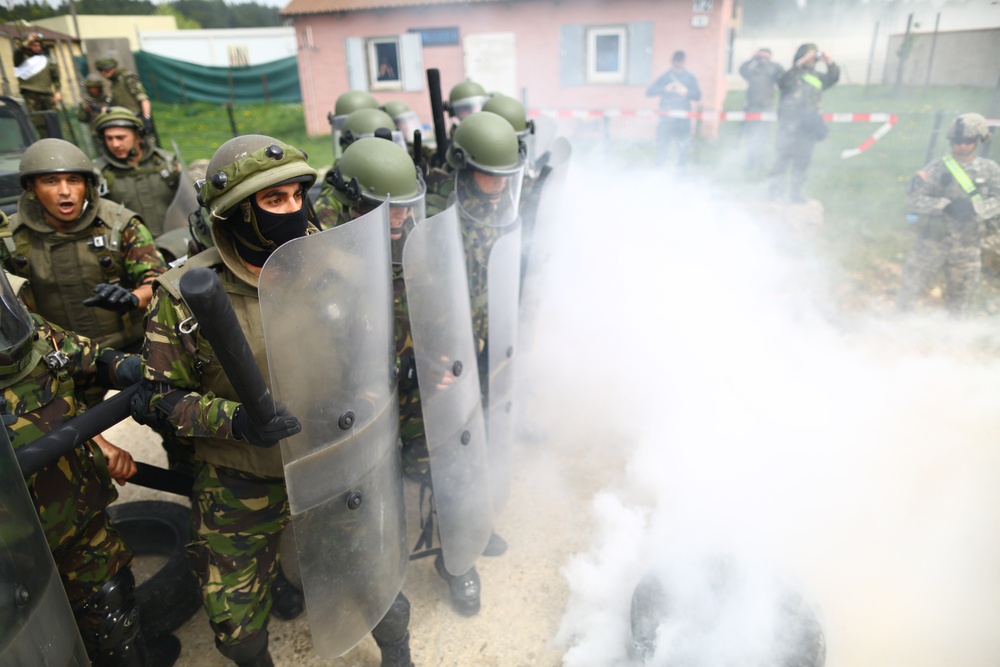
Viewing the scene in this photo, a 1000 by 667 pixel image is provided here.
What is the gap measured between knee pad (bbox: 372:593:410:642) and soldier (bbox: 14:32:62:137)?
8273 millimetres

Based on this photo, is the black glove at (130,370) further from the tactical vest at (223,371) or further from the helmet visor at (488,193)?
the helmet visor at (488,193)

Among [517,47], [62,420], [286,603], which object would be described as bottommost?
[286,603]

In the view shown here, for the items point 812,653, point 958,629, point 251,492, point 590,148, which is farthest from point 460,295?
point 590,148

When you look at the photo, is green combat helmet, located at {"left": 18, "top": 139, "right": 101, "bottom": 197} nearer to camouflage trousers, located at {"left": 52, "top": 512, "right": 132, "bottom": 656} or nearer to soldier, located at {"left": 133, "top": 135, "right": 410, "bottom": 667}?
soldier, located at {"left": 133, "top": 135, "right": 410, "bottom": 667}

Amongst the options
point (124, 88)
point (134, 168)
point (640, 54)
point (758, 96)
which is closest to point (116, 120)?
point (134, 168)

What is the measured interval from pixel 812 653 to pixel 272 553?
208 cm

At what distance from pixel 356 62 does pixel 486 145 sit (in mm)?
14186

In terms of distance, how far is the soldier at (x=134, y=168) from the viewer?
17.4 ft

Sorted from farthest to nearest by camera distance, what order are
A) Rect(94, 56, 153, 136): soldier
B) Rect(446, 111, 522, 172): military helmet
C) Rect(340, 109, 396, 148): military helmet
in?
Rect(94, 56, 153, 136): soldier → Rect(340, 109, 396, 148): military helmet → Rect(446, 111, 522, 172): military helmet

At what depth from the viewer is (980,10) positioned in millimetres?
7383

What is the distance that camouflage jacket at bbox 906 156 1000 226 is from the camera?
583 cm

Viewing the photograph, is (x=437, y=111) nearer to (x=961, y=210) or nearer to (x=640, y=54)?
(x=961, y=210)

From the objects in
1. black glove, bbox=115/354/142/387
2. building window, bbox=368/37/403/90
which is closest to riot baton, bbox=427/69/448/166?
black glove, bbox=115/354/142/387

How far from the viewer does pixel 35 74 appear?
28.0 ft
